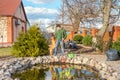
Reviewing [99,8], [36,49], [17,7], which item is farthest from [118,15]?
[17,7]

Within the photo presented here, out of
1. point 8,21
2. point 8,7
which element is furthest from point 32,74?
point 8,7

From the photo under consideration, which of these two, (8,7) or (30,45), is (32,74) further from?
(8,7)

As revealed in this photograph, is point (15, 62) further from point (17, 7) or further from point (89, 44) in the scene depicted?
point (17, 7)

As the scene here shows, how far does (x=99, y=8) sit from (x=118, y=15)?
1.59 metres

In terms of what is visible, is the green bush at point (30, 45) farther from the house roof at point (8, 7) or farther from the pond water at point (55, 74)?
the house roof at point (8, 7)

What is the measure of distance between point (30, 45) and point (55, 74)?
13.3ft

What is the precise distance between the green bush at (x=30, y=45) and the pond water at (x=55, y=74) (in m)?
1.69

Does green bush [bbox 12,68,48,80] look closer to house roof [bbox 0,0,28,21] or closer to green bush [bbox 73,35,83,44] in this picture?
green bush [bbox 73,35,83,44]

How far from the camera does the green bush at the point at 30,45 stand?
44.8 ft

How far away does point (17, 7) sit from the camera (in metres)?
30.6

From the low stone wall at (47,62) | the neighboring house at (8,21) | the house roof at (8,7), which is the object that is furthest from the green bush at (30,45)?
the house roof at (8,7)

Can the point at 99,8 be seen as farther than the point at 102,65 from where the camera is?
Yes

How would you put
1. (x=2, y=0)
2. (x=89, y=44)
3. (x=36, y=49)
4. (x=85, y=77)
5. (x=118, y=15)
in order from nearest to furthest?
(x=85, y=77)
(x=36, y=49)
(x=118, y=15)
(x=89, y=44)
(x=2, y=0)

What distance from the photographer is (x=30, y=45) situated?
45.3ft
